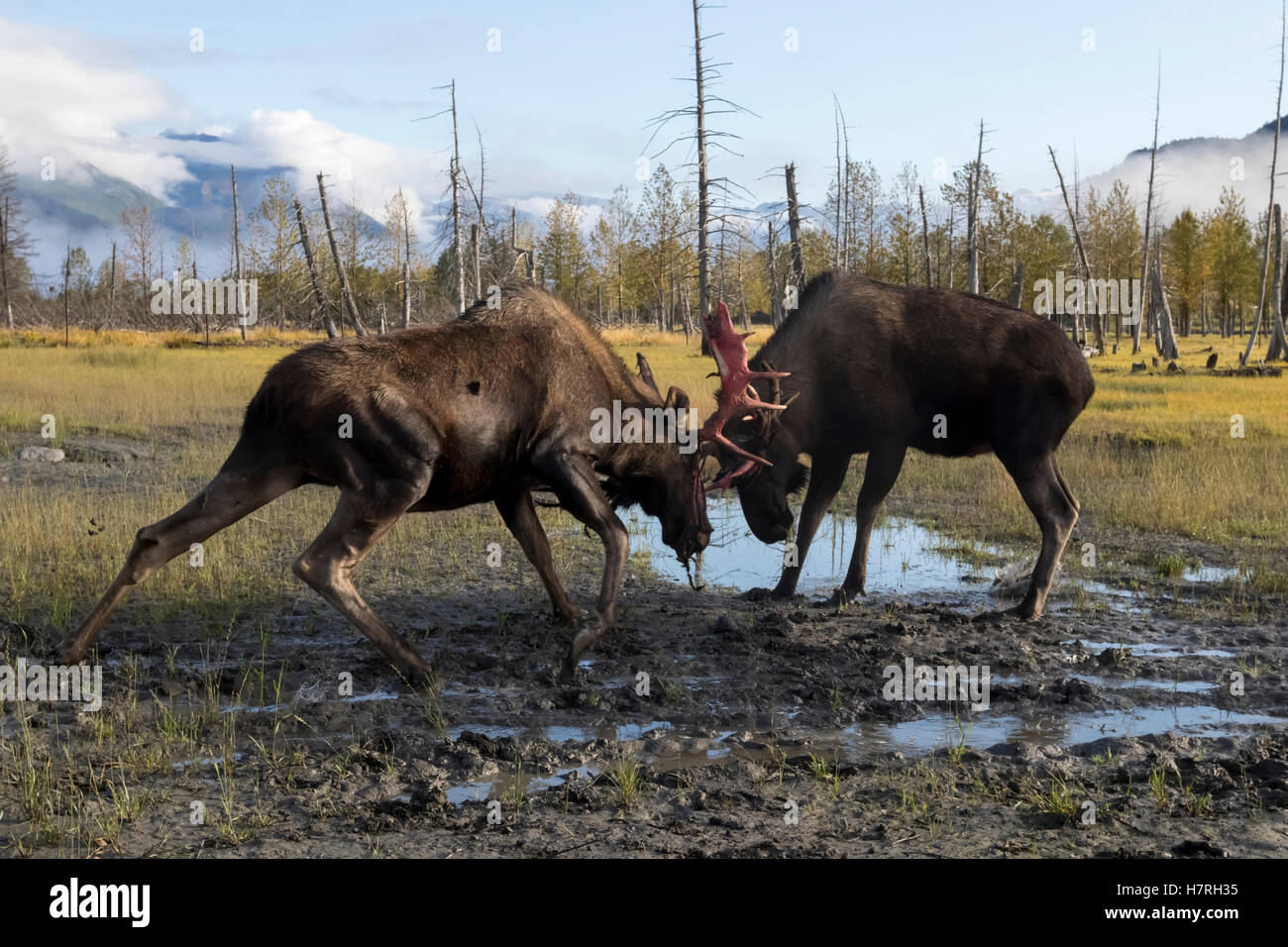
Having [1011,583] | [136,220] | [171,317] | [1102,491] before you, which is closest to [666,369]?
[1102,491]

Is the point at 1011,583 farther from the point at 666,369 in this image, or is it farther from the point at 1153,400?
the point at 666,369

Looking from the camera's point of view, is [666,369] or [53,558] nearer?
[53,558]

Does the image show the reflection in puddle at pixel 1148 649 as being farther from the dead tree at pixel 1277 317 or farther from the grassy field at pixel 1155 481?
the dead tree at pixel 1277 317

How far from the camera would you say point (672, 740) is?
5.45 metres

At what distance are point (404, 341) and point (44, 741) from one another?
2.67 m

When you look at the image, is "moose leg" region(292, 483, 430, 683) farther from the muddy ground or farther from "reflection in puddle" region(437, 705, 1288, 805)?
"reflection in puddle" region(437, 705, 1288, 805)

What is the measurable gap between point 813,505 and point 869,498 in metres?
Answer: 0.43

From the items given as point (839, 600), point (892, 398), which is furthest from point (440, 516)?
point (892, 398)

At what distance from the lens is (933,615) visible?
26.4 feet

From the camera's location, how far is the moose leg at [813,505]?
863cm

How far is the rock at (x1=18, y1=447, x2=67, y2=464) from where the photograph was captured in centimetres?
1439

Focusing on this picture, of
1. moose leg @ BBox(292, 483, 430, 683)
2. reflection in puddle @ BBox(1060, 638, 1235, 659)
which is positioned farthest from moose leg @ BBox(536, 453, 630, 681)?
reflection in puddle @ BBox(1060, 638, 1235, 659)

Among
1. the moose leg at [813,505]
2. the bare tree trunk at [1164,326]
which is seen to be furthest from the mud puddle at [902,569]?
the bare tree trunk at [1164,326]
